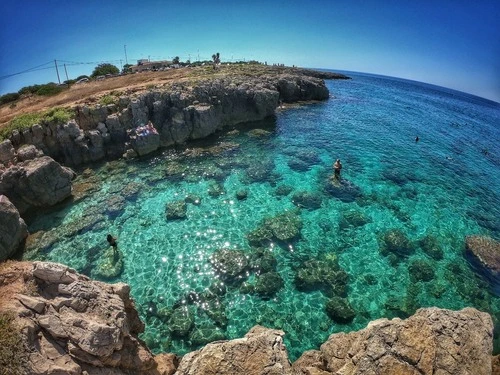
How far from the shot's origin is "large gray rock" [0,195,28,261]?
20.5 meters

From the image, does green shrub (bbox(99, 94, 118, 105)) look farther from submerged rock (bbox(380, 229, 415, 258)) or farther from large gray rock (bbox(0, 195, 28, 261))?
submerged rock (bbox(380, 229, 415, 258))

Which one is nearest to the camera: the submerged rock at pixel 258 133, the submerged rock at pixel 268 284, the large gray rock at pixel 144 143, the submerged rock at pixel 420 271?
the submerged rock at pixel 268 284

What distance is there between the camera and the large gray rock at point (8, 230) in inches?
808

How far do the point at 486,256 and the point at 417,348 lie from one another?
17531 millimetres

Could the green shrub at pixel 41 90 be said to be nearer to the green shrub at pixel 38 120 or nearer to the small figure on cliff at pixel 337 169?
the green shrub at pixel 38 120

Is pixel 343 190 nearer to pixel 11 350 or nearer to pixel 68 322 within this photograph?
pixel 68 322

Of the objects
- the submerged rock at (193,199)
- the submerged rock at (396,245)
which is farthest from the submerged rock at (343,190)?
the submerged rock at (193,199)

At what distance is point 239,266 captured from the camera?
19.8 m

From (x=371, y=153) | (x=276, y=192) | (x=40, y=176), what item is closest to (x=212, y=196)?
(x=276, y=192)

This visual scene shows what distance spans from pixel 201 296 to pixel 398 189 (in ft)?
81.3

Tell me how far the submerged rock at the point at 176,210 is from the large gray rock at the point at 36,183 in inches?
455

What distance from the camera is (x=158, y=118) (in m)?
40.2


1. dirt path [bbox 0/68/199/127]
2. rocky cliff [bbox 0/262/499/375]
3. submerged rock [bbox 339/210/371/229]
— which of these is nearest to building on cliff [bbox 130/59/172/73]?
dirt path [bbox 0/68/199/127]

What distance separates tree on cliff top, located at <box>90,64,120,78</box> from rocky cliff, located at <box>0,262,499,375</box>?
77.4 metres
